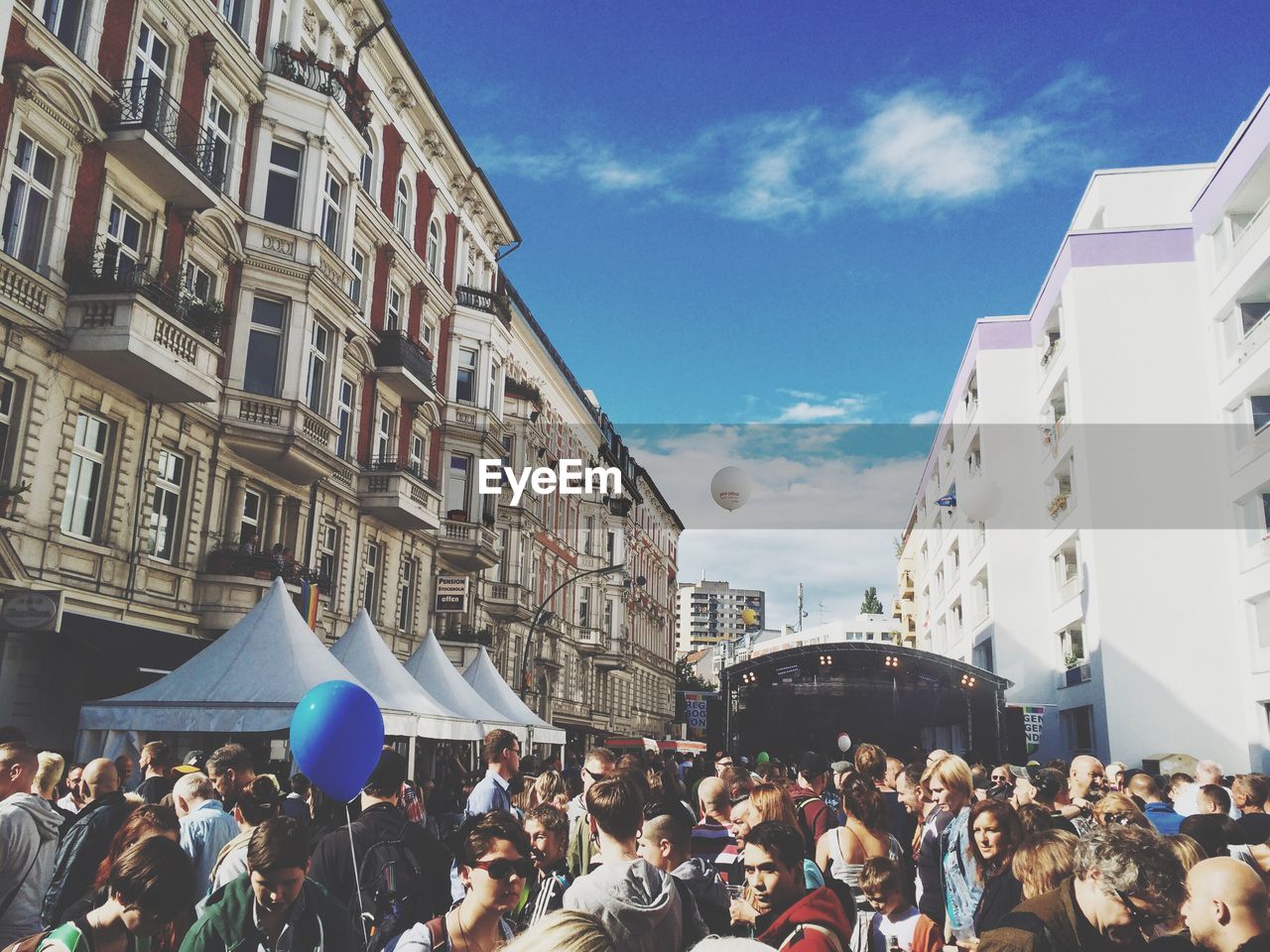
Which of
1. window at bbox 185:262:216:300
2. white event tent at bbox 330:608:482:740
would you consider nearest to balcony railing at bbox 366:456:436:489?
window at bbox 185:262:216:300

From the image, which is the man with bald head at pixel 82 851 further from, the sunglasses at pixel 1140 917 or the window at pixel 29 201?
the window at pixel 29 201

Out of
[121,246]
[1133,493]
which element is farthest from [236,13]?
[1133,493]

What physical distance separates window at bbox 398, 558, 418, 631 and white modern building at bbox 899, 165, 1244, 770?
780 inches

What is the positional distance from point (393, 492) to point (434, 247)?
898 centimetres

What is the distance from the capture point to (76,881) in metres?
5.89

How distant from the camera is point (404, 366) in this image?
26594 millimetres

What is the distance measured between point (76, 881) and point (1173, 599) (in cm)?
3053

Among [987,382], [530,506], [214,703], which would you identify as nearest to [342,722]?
[214,703]

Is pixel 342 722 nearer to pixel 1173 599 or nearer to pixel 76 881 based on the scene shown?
pixel 76 881

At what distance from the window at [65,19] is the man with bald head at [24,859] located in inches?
554

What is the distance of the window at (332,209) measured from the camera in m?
23.3

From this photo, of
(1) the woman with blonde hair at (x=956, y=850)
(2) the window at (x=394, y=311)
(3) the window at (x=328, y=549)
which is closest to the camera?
(1) the woman with blonde hair at (x=956, y=850)

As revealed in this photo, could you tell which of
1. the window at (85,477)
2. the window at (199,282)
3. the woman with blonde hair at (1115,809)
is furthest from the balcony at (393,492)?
the woman with blonde hair at (1115,809)

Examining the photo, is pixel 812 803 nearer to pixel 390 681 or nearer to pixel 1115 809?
pixel 1115 809
